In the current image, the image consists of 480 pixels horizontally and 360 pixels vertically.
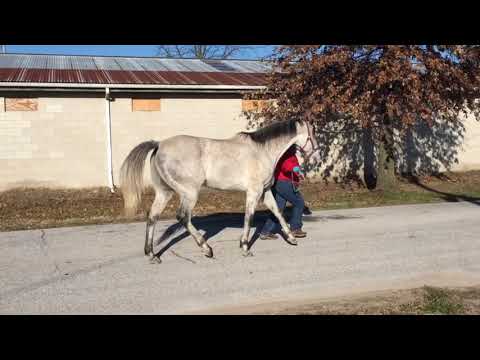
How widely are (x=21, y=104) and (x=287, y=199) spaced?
10303 millimetres

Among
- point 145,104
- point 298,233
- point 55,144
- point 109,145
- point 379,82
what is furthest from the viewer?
point 145,104

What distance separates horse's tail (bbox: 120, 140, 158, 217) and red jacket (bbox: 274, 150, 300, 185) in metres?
2.39

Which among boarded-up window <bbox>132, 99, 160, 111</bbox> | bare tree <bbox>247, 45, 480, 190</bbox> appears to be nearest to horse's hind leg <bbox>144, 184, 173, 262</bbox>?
bare tree <bbox>247, 45, 480, 190</bbox>

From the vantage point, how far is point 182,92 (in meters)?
16.0

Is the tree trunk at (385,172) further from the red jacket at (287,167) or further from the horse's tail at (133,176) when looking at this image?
the horse's tail at (133,176)

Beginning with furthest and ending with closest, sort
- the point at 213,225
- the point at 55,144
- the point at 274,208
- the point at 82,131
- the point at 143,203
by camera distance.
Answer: the point at 82,131, the point at 55,144, the point at 143,203, the point at 213,225, the point at 274,208

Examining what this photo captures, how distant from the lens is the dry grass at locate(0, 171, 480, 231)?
11.3 metres

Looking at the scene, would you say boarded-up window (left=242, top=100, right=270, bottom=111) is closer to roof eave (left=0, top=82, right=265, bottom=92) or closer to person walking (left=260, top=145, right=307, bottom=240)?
roof eave (left=0, top=82, right=265, bottom=92)

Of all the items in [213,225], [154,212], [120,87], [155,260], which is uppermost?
[120,87]

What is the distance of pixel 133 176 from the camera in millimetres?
7312

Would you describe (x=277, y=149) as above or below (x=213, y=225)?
above

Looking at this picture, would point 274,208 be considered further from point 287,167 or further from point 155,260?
point 155,260

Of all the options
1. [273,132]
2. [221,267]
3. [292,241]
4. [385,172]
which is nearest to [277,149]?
Answer: [273,132]

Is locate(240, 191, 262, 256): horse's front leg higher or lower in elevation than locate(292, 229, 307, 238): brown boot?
higher
